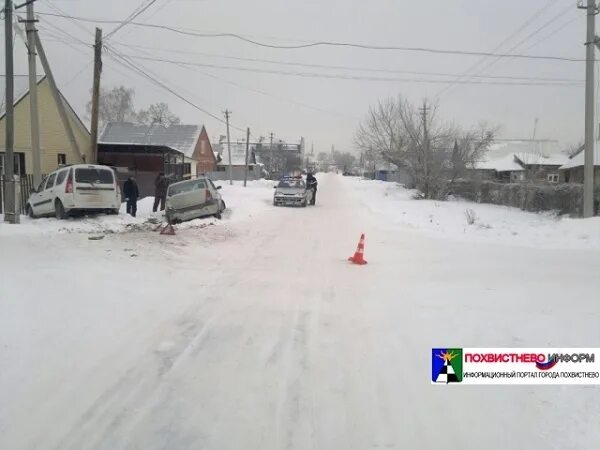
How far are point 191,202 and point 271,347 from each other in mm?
12586

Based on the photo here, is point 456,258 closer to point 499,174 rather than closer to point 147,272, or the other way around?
point 147,272

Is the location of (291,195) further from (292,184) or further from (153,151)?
(153,151)

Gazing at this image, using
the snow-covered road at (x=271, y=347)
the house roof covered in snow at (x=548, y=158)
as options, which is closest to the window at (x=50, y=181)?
the snow-covered road at (x=271, y=347)

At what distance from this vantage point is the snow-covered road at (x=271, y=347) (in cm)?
360

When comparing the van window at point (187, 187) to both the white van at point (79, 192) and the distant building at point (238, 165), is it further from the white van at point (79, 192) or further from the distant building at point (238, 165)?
the distant building at point (238, 165)

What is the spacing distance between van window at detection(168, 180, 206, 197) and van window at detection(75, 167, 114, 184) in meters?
1.98

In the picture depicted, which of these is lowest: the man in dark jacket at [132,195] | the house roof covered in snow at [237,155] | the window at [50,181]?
the man in dark jacket at [132,195]

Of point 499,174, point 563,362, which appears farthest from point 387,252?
point 499,174

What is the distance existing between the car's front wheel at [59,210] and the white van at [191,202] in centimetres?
314

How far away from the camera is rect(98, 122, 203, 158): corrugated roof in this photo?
42906 millimetres

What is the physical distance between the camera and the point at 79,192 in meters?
15.7

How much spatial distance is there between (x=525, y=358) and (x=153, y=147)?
24.9m

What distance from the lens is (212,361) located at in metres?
4.80

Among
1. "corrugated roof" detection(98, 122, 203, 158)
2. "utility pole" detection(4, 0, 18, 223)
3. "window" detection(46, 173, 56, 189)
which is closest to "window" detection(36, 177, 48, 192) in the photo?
"window" detection(46, 173, 56, 189)
